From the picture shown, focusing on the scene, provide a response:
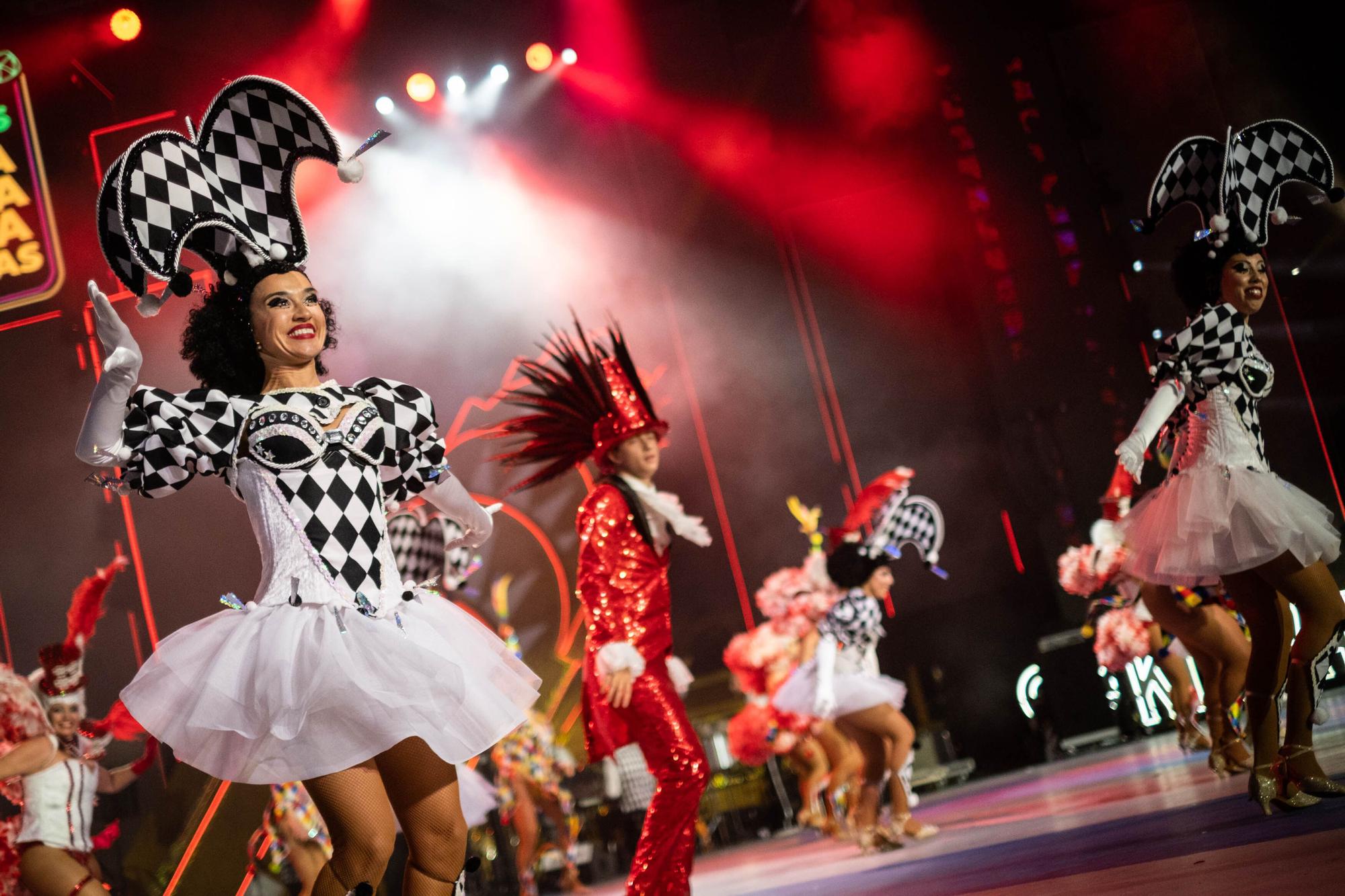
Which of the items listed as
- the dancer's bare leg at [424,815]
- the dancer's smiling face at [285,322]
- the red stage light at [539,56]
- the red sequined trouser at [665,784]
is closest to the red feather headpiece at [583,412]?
the red sequined trouser at [665,784]

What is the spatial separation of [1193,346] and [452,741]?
2.84 m

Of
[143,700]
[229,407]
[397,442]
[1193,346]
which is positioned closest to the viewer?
[143,700]

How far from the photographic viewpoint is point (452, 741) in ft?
8.00

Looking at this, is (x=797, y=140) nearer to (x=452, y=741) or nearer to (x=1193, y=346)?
(x=1193, y=346)

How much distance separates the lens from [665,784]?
355 centimetres

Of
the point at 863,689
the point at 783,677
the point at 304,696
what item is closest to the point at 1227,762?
the point at 863,689

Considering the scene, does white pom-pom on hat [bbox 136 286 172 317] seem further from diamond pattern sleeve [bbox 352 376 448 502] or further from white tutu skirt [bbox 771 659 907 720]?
white tutu skirt [bbox 771 659 907 720]

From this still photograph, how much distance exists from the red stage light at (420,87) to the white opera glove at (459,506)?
6.54 meters

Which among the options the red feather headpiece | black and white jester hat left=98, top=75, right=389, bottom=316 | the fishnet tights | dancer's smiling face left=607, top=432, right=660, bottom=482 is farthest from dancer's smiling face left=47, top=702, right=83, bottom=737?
the fishnet tights

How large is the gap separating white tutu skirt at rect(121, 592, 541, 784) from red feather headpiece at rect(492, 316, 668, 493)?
1.68m

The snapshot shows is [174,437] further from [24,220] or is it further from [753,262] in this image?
[753,262]

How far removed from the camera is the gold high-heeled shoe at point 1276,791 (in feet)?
11.1

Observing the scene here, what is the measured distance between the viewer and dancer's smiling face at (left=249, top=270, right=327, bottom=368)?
284 centimetres

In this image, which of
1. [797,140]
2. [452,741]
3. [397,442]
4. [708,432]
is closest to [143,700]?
[452,741]
